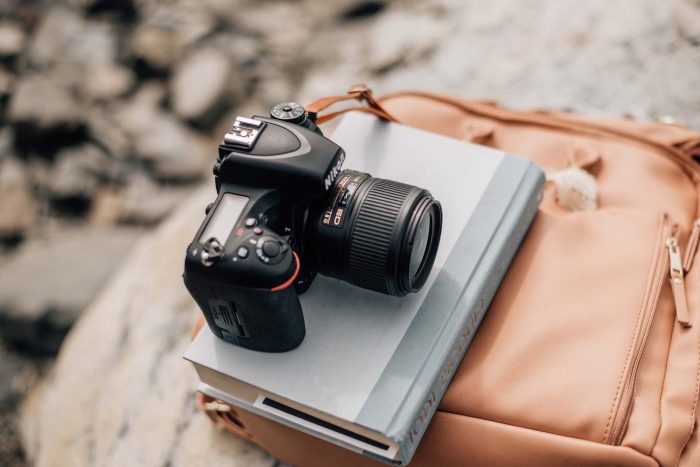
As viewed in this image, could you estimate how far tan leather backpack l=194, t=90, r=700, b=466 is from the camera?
37.5 inches

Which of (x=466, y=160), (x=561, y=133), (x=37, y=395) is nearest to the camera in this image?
(x=466, y=160)

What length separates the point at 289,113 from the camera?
3.40ft

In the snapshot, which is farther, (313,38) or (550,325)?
(313,38)

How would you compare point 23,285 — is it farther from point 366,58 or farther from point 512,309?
point 512,309

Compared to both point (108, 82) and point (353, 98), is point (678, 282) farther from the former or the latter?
point (108, 82)

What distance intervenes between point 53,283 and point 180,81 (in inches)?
29.2

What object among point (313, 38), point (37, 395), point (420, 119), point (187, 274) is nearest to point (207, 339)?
point (187, 274)

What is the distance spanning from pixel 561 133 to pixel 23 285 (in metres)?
1.40

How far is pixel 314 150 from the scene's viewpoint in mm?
968

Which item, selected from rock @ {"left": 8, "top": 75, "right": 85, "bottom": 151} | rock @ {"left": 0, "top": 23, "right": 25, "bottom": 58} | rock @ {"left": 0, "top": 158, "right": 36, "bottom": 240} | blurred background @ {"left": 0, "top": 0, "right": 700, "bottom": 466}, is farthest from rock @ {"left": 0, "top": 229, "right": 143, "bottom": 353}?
rock @ {"left": 0, "top": 23, "right": 25, "bottom": 58}

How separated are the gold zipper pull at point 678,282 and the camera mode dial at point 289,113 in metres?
0.60

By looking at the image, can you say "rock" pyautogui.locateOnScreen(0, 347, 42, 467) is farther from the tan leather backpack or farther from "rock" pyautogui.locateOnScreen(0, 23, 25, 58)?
"rock" pyautogui.locateOnScreen(0, 23, 25, 58)

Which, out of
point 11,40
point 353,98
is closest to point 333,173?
point 353,98

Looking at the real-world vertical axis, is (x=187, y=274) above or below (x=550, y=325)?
below
